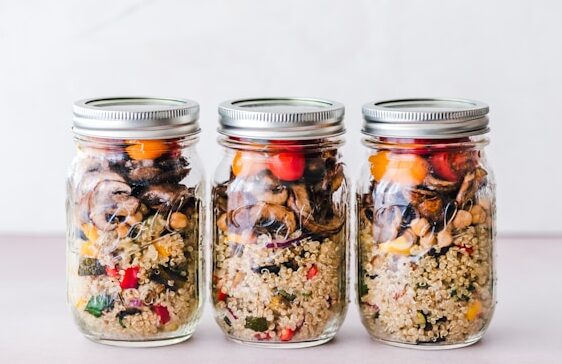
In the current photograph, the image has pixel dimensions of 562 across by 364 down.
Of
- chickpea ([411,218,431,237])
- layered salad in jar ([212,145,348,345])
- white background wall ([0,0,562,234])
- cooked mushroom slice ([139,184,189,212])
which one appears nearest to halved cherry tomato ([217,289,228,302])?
layered salad in jar ([212,145,348,345])

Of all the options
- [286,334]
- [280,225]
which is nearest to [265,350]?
[286,334]

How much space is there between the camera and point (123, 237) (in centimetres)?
131

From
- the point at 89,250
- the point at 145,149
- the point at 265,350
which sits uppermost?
the point at 145,149

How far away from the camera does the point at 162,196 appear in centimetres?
132

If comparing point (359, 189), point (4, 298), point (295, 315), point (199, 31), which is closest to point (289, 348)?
point (295, 315)

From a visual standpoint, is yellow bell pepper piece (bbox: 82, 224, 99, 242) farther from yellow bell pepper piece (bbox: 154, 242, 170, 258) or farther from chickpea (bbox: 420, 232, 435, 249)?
chickpea (bbox: 420, 232, 435, 249)

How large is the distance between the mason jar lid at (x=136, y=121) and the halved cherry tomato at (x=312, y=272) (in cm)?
19

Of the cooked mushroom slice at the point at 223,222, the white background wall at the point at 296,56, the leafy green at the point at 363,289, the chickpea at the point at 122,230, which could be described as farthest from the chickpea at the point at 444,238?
the white background wall at the point at 296,56

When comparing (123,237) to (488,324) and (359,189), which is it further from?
(488,324)

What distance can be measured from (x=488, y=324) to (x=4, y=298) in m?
0.61

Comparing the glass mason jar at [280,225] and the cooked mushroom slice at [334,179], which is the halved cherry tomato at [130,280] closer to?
the glass mason jar at [280,225]

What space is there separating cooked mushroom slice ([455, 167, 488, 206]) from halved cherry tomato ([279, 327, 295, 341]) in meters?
0.22

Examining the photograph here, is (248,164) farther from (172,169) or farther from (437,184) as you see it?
(437,184)

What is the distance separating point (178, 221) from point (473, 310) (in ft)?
1.08
